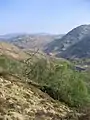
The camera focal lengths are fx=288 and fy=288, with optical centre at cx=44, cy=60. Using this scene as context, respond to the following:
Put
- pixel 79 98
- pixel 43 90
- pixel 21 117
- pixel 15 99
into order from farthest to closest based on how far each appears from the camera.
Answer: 1. pixel 79 98
2. pixel 43 90
3. pixel 15 99
4. pixel 21 117

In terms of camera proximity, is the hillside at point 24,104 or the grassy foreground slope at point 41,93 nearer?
the hillside at point 24,104

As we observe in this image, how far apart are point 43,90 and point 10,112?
16.8m

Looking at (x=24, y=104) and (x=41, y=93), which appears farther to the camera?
(x=41, y=93)

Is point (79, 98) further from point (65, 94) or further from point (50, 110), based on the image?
point (50, 110)

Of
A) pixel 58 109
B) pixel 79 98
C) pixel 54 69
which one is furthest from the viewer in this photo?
pixel 54 69

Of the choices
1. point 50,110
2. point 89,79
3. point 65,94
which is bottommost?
point 89,79

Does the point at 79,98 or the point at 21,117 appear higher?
the point at 21,117

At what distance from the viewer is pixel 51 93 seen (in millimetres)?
47250

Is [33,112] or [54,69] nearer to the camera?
[33,112]

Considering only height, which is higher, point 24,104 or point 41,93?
point 24,104

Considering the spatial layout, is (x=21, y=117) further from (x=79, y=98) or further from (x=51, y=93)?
(x=79, y=98)

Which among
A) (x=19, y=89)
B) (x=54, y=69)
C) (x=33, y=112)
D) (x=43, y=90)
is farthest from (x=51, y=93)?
(x=54, y=69)

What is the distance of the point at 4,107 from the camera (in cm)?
2973

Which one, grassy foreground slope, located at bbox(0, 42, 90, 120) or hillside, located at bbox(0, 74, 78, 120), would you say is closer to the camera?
hillside, located at bbox(0, 74, 78, 120)
